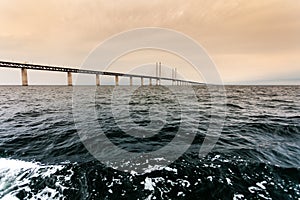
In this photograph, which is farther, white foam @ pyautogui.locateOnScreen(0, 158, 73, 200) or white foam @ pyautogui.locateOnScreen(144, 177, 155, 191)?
white foam @ pyautogui.locateOnScreen(144, 177, 155, 191)

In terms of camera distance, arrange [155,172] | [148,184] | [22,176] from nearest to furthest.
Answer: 1. [148,184]
2. [22,176]
3. [155,172]

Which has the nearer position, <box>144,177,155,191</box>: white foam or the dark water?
the dark water

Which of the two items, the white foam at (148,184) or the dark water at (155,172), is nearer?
the dark water at (155,172)

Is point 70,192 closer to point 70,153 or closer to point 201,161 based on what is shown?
point 70,153

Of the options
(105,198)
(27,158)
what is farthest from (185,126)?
(27,158)

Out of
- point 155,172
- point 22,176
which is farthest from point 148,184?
point 22,176

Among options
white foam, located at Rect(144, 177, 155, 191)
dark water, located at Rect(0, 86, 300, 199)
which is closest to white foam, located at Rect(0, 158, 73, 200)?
dark water, located at Rect(0, 86, 300, 199)

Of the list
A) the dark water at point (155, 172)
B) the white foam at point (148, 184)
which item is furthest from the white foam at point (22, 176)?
the white foam at point (148, 184)

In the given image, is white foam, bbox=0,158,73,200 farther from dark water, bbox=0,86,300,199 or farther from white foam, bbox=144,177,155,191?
white foam, bbox=144,177,155,191

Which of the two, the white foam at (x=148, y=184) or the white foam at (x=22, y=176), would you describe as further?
the white foam at (x=148, y=184)

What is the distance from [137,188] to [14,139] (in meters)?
6.51

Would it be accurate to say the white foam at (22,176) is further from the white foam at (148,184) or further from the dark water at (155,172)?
the white foam at (148,184)

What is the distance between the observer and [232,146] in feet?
21.3

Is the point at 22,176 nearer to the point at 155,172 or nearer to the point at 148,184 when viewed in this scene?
the point at 148,184
